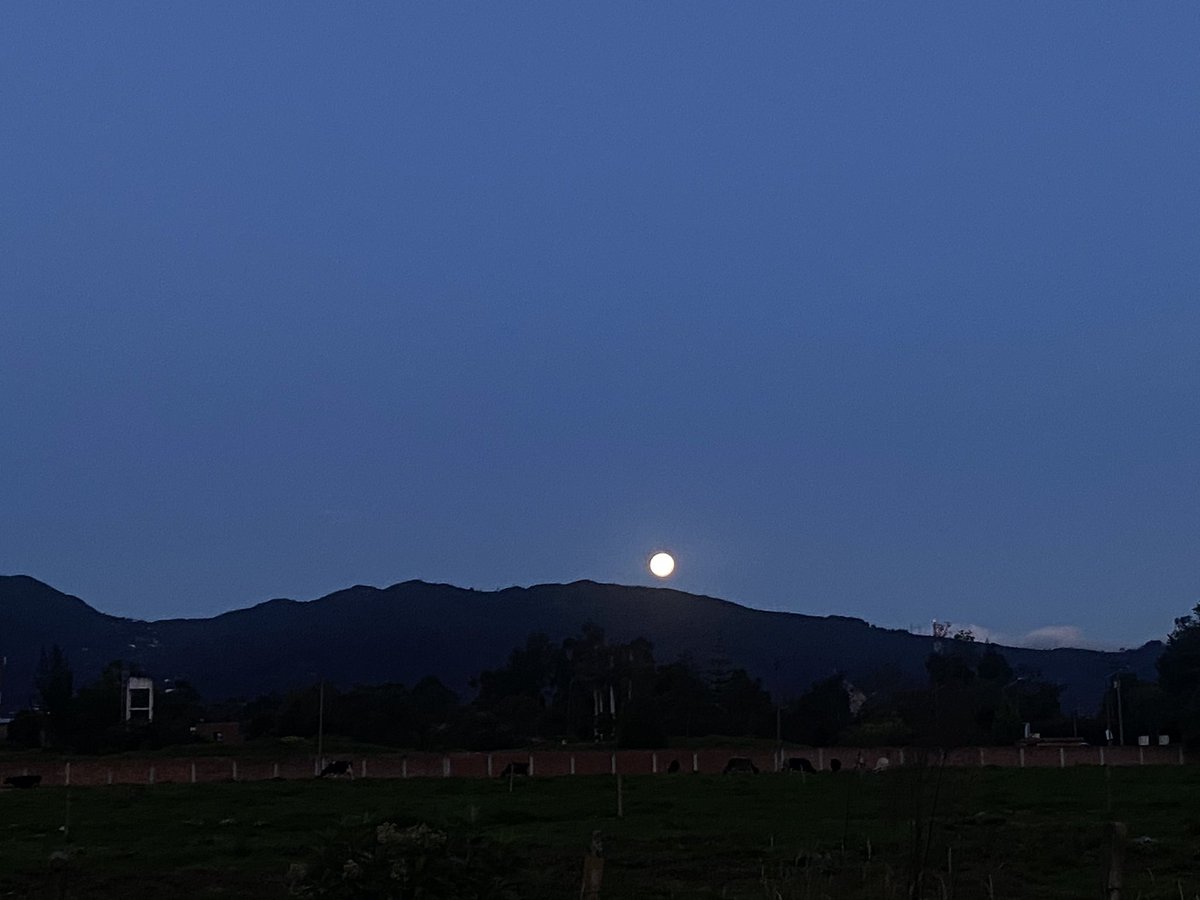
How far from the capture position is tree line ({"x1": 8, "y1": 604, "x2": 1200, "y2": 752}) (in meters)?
114

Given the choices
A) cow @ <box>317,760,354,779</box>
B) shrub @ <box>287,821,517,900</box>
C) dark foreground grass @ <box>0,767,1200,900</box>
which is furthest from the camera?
cow @ <box>317,760,354,779</box>

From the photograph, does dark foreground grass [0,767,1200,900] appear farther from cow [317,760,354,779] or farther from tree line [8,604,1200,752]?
tree line [8,604,1200,752]

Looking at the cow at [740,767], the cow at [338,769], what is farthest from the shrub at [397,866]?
the cow at [740,767]

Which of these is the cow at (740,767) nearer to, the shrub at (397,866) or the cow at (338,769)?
the cow at (338,769)

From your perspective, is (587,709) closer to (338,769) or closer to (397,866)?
(338,769)

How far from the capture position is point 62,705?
388 feet

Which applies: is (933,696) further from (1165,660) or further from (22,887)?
(1165,660)

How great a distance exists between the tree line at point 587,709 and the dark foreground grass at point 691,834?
122 ft

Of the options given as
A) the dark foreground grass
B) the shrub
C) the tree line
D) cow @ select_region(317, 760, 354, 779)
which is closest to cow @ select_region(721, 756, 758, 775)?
the tree line

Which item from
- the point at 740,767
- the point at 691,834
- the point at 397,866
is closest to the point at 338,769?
the point at 740,767

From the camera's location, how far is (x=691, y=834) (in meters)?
34.3

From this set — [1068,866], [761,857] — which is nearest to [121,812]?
[761,857]

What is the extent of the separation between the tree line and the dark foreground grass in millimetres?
37133

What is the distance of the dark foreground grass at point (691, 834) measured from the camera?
66.6 feet
